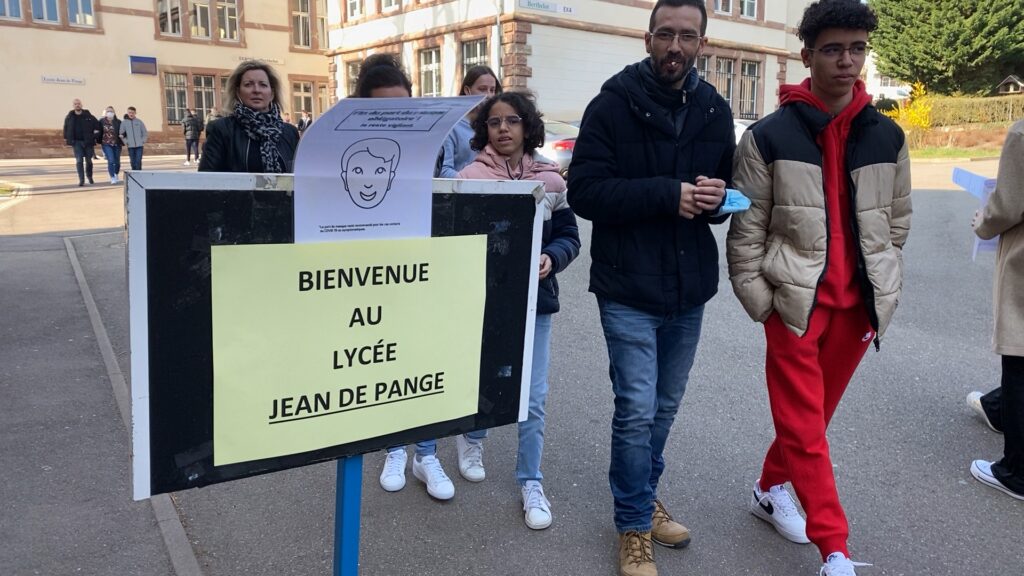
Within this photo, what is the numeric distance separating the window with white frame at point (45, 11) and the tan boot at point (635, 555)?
116 ft

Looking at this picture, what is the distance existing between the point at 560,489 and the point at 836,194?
5.66 ft

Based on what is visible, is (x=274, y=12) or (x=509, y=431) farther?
(x=274, y=12)

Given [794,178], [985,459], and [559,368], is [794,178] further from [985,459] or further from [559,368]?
[559,368]

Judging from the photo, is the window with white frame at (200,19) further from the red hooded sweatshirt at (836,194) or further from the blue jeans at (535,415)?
the red hooded sweatshirt at (836,194)

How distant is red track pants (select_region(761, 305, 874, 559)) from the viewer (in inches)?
103

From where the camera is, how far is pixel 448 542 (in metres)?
2.99

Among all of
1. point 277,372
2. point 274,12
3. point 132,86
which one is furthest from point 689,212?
point 274,12

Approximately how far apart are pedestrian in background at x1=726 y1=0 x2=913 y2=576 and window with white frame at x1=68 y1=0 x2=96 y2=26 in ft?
116

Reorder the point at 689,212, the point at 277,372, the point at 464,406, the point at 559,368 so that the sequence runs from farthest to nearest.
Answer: the point at 559,368
the point at 689,212
the point at 464,406
the point at 277,372

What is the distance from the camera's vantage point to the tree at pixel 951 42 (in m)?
29.0

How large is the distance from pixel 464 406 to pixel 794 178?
137 centimetres

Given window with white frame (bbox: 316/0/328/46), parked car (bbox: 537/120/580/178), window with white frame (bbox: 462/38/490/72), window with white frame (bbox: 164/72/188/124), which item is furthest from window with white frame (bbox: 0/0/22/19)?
parked car (bbox: 537/120/580/178)

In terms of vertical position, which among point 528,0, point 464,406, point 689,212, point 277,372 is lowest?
point 464,406

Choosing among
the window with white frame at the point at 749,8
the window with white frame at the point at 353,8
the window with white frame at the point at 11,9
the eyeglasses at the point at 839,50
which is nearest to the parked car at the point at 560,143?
the eyeglasses at the point at 839,50
